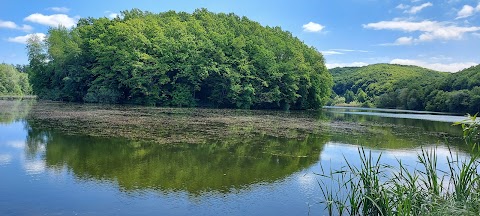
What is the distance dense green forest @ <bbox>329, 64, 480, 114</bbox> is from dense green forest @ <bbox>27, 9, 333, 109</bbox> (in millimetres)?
24400

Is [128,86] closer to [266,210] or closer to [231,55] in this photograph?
[231,55]

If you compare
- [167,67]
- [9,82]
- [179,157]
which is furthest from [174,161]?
[9,82]

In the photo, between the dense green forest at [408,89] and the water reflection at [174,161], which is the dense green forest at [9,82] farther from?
the dense green forest at [408,89]

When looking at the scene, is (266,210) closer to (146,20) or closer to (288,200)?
(288,200)

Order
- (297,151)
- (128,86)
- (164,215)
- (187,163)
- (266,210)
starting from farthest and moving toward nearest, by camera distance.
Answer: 1. (128,86)
2. (297,151)
3. (187,163)
4. (266,210)
5. (164,215)

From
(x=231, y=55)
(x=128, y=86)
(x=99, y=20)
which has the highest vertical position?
(x=99, y=20)

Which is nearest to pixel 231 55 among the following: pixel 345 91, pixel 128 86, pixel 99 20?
pixel 128 86

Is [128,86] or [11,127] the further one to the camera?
[128,86]

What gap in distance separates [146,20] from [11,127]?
3557 centimetres

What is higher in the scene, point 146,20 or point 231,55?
point 146,20

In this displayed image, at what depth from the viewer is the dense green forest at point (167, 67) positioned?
4025cm

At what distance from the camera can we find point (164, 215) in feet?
18.1

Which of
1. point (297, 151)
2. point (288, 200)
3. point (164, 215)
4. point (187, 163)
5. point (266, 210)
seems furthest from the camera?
point (297, 151)

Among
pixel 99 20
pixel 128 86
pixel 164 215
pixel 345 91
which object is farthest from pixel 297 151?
pixel 345 91
